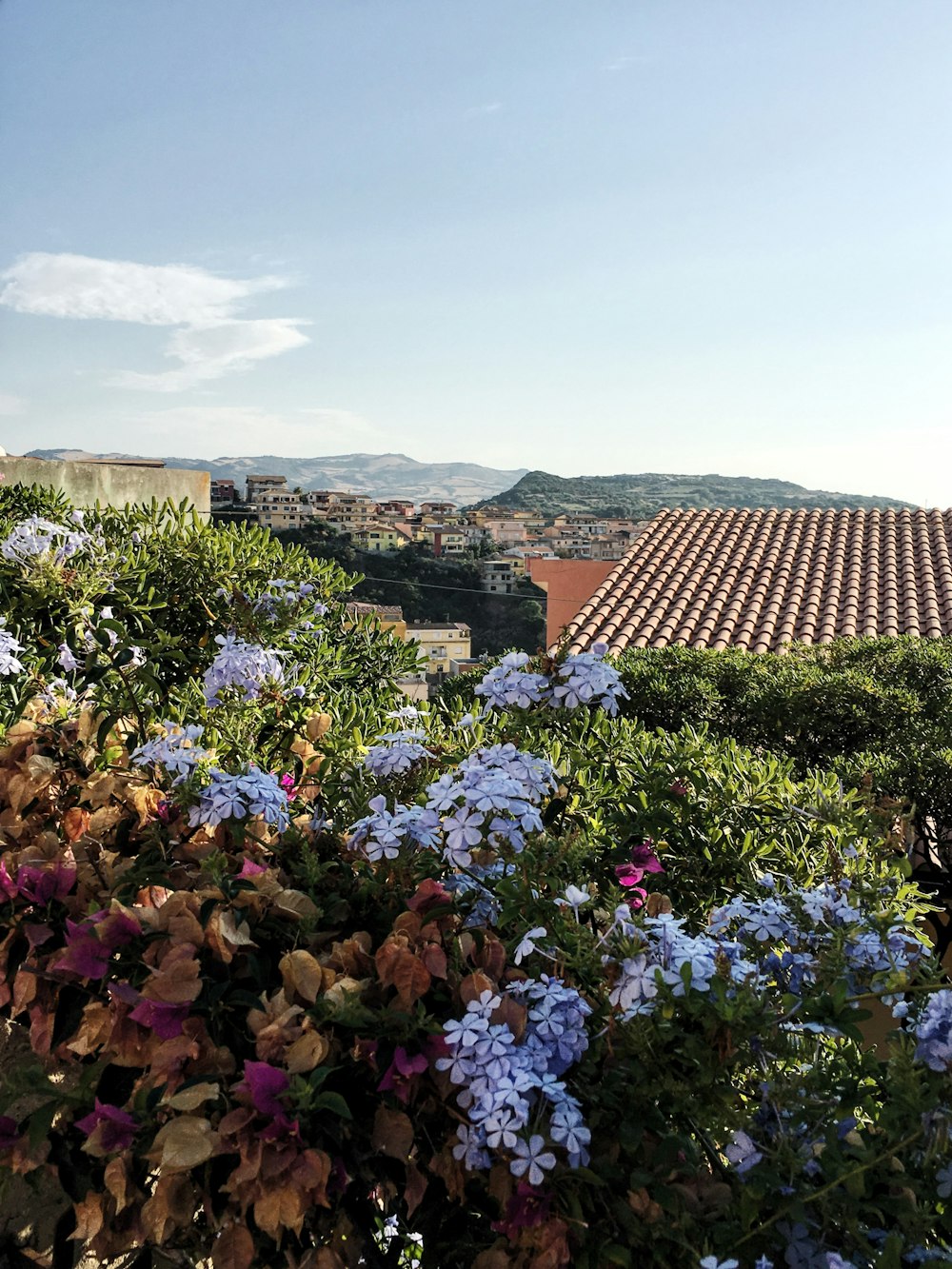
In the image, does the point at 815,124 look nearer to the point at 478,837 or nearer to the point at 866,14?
the point at 866,14

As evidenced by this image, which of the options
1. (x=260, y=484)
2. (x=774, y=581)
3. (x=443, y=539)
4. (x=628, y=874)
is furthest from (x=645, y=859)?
(x=443, y=539)

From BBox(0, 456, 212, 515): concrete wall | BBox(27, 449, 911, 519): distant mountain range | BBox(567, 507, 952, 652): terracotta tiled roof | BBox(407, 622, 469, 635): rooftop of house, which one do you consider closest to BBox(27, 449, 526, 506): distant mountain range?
BBox(27, 449, 911, 519): distant mountain range

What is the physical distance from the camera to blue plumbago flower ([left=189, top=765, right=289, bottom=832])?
1.51 meters

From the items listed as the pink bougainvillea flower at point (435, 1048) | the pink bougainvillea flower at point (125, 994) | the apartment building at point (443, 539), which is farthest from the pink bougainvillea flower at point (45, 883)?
the apartment building at point (443, 539)

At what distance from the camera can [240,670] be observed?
229 cm

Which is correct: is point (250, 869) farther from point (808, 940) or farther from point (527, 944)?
point (808, 940)

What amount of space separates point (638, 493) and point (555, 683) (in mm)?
33169

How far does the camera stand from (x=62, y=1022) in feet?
4.77

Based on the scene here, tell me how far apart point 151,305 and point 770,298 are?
968 inches

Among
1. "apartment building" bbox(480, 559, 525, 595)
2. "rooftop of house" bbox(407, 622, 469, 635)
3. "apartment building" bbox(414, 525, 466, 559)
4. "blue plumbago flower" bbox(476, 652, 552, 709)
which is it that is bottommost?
"rooftop of house" bbox(407, 622, 469, 635)

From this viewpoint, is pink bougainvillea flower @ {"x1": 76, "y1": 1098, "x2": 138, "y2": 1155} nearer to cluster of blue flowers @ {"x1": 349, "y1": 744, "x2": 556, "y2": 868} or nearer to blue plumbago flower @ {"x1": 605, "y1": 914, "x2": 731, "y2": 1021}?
cluster of blue flowers @ {"x1": 349, "y1": 744, "x2": 556, "y2": 868}

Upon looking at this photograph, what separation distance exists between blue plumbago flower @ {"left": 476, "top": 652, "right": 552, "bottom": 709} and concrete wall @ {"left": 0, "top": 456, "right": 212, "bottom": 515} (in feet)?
13.1

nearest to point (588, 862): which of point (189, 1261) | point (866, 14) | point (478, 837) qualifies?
point (478, 837)

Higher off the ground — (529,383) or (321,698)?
(529,383)
